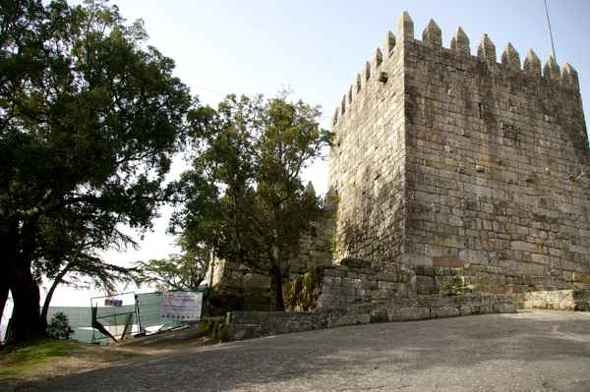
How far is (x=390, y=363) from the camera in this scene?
5.65 metres

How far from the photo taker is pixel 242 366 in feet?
19.6

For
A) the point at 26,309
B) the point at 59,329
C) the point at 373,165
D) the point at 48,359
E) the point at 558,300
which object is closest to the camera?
the point at 48,359

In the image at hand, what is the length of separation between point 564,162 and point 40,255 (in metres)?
14.9

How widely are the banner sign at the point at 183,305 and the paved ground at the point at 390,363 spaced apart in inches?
297

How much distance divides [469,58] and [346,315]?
9.47 metres

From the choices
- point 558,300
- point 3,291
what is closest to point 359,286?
point 558,300

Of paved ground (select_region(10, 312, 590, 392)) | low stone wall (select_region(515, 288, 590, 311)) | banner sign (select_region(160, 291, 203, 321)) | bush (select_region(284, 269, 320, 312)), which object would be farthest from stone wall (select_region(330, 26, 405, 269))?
paved ground (select_region(10, 312, 590, 392))

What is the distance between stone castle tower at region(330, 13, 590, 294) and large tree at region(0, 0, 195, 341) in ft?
17.3

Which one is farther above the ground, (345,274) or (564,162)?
(564,162)

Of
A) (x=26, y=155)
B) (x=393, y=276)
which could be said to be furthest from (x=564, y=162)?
(x=26, y=155)

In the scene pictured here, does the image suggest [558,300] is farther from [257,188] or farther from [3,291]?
[3,291]

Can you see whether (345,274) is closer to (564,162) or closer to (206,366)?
(206,366)

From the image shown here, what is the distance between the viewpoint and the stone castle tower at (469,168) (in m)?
13.1

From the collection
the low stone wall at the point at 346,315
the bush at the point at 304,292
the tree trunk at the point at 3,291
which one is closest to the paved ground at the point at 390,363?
the low stone wall at the point at 346,315
